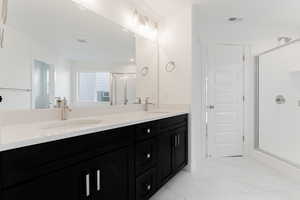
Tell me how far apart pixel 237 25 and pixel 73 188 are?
128 inches

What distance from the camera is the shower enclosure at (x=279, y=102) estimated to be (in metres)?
2.76

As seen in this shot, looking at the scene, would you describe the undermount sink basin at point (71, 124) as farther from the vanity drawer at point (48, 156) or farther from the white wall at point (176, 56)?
the white wall at point (176, 56)

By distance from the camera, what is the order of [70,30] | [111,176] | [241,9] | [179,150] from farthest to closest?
[241,9], [179,150], [70,30], [111,176]

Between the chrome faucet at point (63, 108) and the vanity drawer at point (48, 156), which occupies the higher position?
the chrome faucet at point (63, 108)

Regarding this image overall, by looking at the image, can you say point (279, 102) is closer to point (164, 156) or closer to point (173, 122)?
point (173, 122)

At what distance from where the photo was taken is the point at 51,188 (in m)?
0.95

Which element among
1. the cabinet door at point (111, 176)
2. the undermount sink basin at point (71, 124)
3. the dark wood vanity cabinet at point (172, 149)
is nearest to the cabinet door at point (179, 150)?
the dark wood vanity cabinet at point (172, 149)

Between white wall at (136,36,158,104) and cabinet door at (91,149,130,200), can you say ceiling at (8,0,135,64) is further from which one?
cabinet door at (91,149,130,200)

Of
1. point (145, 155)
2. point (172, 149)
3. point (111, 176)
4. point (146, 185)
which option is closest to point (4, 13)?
point (111, 176)

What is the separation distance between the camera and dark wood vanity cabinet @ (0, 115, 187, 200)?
2.73ft

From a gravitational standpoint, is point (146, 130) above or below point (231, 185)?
above

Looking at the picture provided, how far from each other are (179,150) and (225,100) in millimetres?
1538

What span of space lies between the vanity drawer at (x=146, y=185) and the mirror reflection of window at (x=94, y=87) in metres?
0.93

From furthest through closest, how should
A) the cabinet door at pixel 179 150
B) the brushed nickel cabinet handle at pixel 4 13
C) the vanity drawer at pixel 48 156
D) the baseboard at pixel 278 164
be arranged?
the baseboard at pixel 278 164 → the cabinet door at pixel 179 150 → the brushed nickel cabinet handle at pixel 4 13 → the vanity drawer at pixel 48 156
